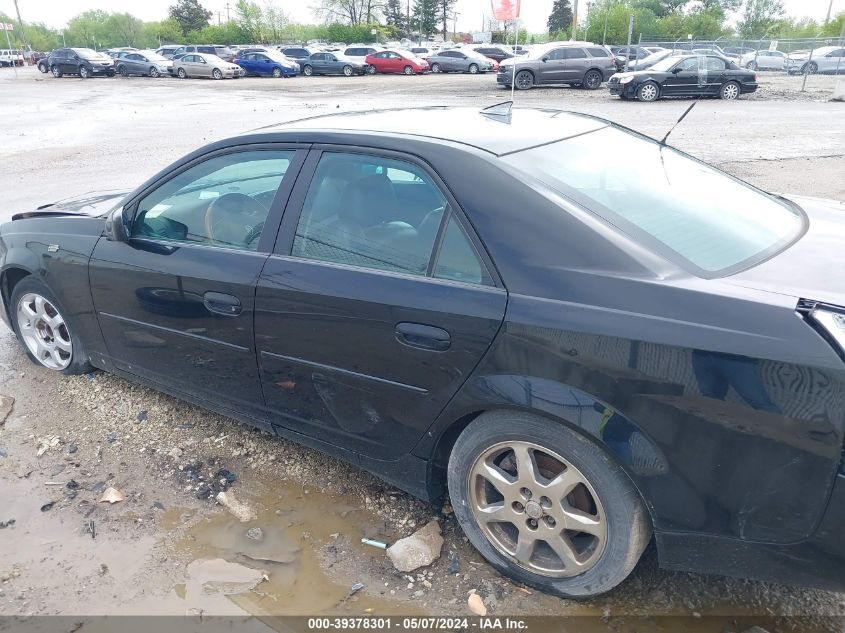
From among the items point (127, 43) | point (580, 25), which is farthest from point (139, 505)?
point (127, 43)

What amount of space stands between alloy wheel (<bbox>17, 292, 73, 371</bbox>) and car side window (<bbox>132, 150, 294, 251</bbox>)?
106cm

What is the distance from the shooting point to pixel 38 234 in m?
3.90

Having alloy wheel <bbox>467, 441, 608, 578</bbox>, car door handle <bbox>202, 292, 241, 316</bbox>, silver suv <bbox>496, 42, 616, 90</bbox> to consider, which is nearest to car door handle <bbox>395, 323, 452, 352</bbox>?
alloy wheel <bbox>467, 441, 608, 578</bbox>

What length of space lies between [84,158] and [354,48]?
96.7 ft

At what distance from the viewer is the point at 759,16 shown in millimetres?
64875

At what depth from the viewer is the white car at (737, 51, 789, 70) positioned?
1423 inches

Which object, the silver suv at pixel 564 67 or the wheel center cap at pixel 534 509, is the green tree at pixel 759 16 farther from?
the wheel center cap at pixel 534 509

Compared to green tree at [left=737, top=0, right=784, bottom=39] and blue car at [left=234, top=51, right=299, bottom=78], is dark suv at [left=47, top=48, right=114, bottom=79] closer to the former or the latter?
blue car at [left=234, top=51, right=299, bottom=78]

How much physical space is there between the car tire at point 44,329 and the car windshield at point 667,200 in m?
2.89

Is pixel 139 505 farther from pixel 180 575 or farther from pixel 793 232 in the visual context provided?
pixel 793 232

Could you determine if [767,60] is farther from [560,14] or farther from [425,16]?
[425,16]

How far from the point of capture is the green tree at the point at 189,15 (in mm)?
81812

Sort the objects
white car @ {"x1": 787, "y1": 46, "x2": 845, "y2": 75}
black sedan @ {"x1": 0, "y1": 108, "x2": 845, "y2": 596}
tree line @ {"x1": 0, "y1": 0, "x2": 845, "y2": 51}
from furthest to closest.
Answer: tree line @ {"x1": 0, "y1": 0, "x2": 845, "y2": 51}, white car @ {"x1": 787, "y1": 46, "x2": 845, "y2": 75}, black sedan @ {"x1": 0, "y1": 108, "x2": 845, "y2": 596}

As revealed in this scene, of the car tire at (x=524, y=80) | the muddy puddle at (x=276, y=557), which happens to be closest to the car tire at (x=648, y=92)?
the car tire at (x=524, y=80)
